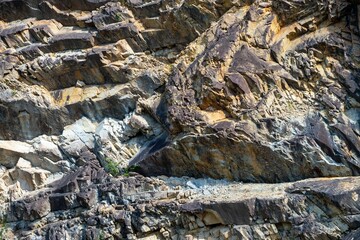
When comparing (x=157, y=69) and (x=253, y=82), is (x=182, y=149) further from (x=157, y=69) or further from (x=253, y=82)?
(x=157, y=69)

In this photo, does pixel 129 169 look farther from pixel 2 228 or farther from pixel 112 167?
pixel 2 228

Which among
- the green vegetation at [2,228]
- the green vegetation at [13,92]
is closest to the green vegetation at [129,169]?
the green vegetation at [2,228]

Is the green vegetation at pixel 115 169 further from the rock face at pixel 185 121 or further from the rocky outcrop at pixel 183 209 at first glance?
the rocky outcrop at pixel 183 209

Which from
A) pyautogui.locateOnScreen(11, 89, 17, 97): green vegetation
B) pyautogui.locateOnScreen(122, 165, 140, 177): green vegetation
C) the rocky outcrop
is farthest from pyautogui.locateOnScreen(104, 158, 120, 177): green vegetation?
pyautogui.locateOnScreen(11, 89, 17, 97): green vegetation

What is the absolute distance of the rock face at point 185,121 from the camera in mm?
11797

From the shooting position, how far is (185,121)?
45.0ft

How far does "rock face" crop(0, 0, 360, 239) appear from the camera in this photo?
11797 mm

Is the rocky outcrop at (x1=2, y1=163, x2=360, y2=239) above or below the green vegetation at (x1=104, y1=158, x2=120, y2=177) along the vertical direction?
below

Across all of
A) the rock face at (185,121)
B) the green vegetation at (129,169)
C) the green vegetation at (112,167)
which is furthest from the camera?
the green vegetation at (112,167)

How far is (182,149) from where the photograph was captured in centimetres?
1376

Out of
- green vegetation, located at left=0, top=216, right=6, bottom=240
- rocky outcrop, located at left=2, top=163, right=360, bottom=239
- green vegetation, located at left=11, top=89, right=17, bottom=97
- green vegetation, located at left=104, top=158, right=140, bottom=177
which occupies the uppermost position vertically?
green vegetation, located at left=11, top=89, right=17, bottom=97

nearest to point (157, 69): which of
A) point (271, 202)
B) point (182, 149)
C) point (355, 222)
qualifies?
point (182, 149)

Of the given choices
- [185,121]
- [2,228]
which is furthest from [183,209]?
[2,228]

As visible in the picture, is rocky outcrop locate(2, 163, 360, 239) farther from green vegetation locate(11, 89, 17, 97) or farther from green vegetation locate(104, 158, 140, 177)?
green vegetation locate(11, 89, 17, 97)
